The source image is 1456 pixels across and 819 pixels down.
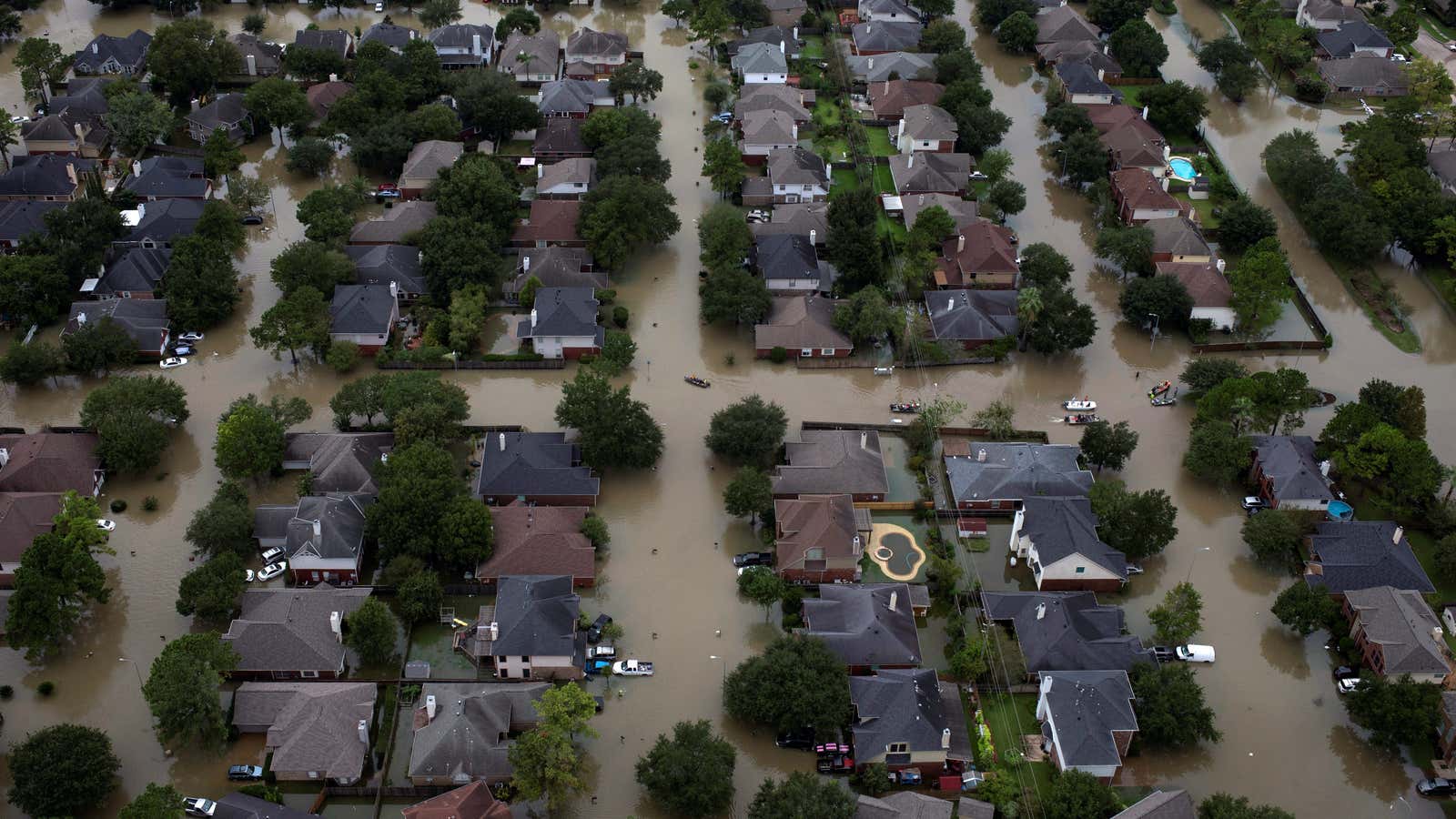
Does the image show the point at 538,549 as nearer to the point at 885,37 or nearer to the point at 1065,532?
the point at 1065,532

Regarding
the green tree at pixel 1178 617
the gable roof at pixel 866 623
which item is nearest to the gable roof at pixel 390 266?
the gable roof at pixel 866 623

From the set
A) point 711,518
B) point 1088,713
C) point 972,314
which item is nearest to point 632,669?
point 711,518

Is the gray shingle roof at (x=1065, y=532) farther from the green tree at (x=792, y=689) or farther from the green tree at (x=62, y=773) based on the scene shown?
the green tree at (x=62, y=773)

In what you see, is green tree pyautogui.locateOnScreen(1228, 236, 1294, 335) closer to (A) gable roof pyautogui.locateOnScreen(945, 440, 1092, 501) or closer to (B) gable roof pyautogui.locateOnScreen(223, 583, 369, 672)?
(A) gable roof pyautogui.locateOnScreen(945, 440, 1092, 501)

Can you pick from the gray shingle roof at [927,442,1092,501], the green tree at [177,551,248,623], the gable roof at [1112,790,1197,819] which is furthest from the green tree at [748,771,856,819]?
the green tree at [177,551,248,623]

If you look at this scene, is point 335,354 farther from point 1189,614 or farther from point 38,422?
point 1189,614

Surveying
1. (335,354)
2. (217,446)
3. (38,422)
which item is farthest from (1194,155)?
(38,422)
